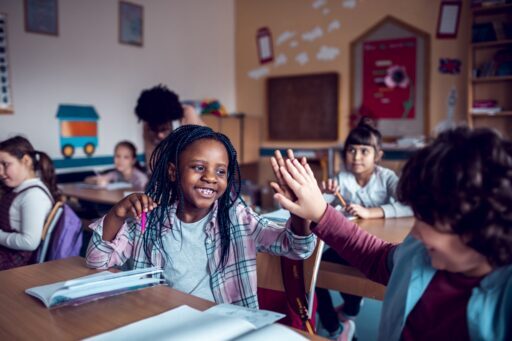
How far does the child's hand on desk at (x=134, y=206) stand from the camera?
1.14 metres

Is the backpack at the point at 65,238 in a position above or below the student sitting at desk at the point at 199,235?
below

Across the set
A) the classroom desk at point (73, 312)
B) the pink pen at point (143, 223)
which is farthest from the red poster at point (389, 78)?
the classroom desk at point (73, 312)

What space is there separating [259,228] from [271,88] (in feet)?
15.3

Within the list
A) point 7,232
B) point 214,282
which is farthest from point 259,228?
point 7,232

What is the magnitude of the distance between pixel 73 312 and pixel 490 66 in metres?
4.31

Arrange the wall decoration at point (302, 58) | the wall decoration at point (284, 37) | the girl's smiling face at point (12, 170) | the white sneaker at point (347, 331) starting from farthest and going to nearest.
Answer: the wall decoration at point (284, 37) < the wall decoration at point (302, 58) < the white sneaker at point (347, 331) < the girl's smiling face at point (12, 170)

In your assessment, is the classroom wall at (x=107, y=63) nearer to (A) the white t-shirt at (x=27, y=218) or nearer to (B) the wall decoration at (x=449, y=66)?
(A) the white t-shirt at (x=27, y=218)

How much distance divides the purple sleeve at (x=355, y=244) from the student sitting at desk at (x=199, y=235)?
22 cm

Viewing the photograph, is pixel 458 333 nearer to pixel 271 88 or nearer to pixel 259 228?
pixel 259 228

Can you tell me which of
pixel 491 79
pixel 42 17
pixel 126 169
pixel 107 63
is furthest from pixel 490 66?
pixel 42 17

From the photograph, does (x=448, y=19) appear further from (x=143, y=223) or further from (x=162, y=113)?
(x=143, y=223)

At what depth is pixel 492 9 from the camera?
4.25 metres

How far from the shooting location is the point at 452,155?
2.36 feet

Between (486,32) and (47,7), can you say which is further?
(486,32)
